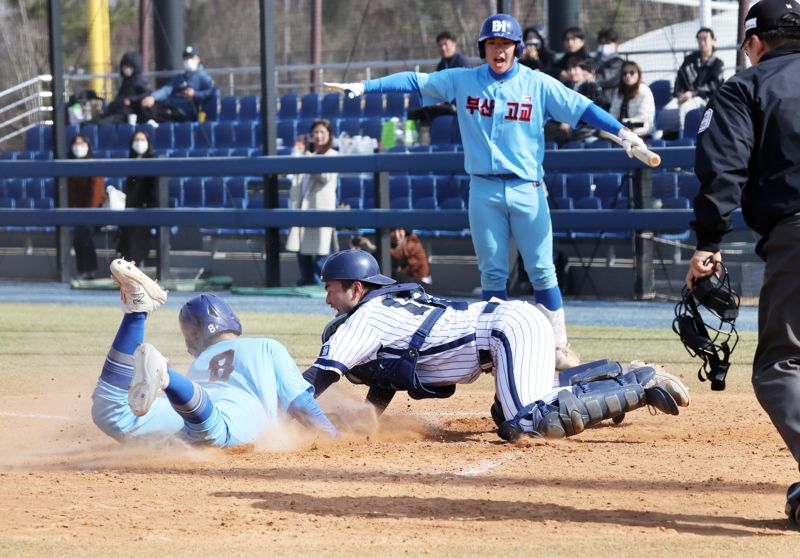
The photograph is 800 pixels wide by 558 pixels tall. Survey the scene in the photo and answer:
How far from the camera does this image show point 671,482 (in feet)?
15.9

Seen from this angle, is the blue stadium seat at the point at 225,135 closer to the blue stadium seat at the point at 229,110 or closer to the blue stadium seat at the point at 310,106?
the blue stadium seat at the point at 229,110

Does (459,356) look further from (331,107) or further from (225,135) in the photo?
(225,135)

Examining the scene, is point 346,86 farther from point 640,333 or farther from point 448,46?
point 448,46

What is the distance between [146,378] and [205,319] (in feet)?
3.32

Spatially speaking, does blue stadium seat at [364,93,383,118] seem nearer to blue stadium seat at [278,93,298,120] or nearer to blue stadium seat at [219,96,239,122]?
blue stadium seat at [278,93,298,120]

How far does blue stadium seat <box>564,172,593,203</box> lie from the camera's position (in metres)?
13.1

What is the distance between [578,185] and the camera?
1313 centimetres

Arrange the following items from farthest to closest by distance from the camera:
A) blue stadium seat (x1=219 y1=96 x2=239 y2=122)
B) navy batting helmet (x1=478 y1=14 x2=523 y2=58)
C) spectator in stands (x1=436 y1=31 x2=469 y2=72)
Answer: blue stadium seat (x1=219 y1=96 x2=239 y2=122) < spectator in stands (x1=436 y1=31 x2=469 y2=72) < navy batting helmet (x1=478 y1=14 x2=523 y2=58)

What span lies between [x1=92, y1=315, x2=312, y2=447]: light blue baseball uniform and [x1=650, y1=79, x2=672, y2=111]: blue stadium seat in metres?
9.42

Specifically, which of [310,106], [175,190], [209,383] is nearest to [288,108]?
[310,106]

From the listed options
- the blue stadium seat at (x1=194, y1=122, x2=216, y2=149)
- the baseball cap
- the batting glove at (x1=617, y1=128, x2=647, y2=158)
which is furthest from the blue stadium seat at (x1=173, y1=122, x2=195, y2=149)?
the baseball cap

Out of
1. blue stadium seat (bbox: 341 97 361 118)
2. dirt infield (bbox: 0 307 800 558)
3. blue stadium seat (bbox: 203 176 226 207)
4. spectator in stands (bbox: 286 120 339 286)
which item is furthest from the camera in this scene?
blue stadium seat (bbox: 341 97 361 118)

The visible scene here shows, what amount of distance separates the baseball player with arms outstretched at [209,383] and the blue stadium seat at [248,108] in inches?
522

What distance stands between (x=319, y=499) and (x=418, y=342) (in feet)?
4.25
